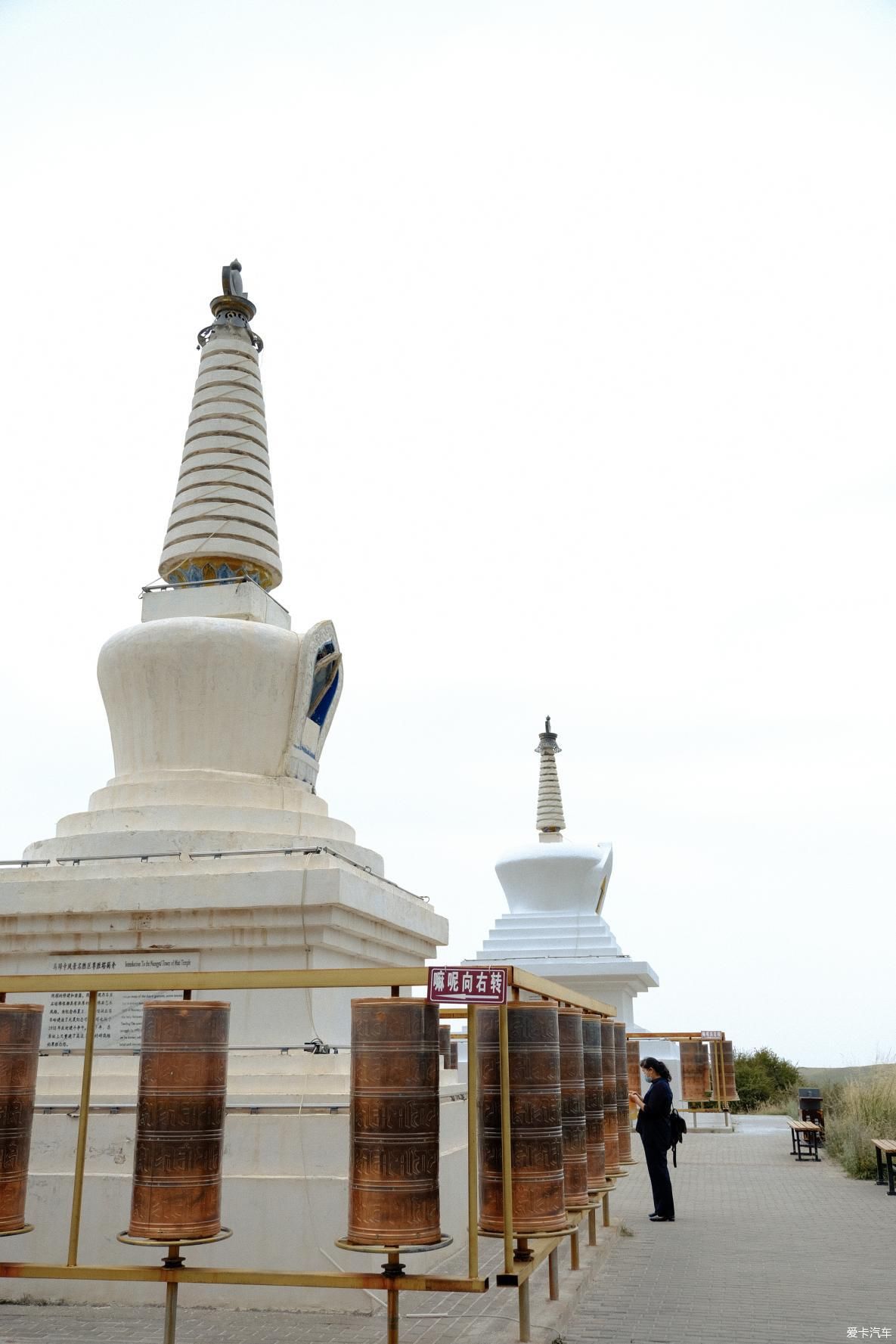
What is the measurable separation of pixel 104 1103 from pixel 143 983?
2.96 meters

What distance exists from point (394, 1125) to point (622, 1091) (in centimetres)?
426

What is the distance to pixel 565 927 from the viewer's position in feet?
74.6

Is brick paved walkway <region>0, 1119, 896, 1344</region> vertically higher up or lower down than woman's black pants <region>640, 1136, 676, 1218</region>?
lower down

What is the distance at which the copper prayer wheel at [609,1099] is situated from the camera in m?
7.88

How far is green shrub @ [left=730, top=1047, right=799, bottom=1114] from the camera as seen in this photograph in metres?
29.5

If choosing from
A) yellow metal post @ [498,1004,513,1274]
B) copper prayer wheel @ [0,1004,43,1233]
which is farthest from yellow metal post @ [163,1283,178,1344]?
yellow metal post @ [498,1004,513,1274]

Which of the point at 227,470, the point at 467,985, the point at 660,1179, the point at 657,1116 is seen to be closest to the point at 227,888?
the point at 467,985

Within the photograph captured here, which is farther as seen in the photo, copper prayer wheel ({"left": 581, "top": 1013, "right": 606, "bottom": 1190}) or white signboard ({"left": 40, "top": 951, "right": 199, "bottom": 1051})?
white signboard ({"left": 40, "top": 951, "right": 199, "bottom": 1051})

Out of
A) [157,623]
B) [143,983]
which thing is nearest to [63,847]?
[157,623]

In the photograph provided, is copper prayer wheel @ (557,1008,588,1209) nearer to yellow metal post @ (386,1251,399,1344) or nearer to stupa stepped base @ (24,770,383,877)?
yellow metal post @ (386,1251,399,1344)

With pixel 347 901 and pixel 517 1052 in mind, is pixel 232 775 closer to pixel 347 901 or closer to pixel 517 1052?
pixel 347 901

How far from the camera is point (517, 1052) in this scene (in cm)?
557

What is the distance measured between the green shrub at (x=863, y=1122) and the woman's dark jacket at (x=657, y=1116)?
16.8ft

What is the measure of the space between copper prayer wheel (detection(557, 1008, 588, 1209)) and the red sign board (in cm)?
155
